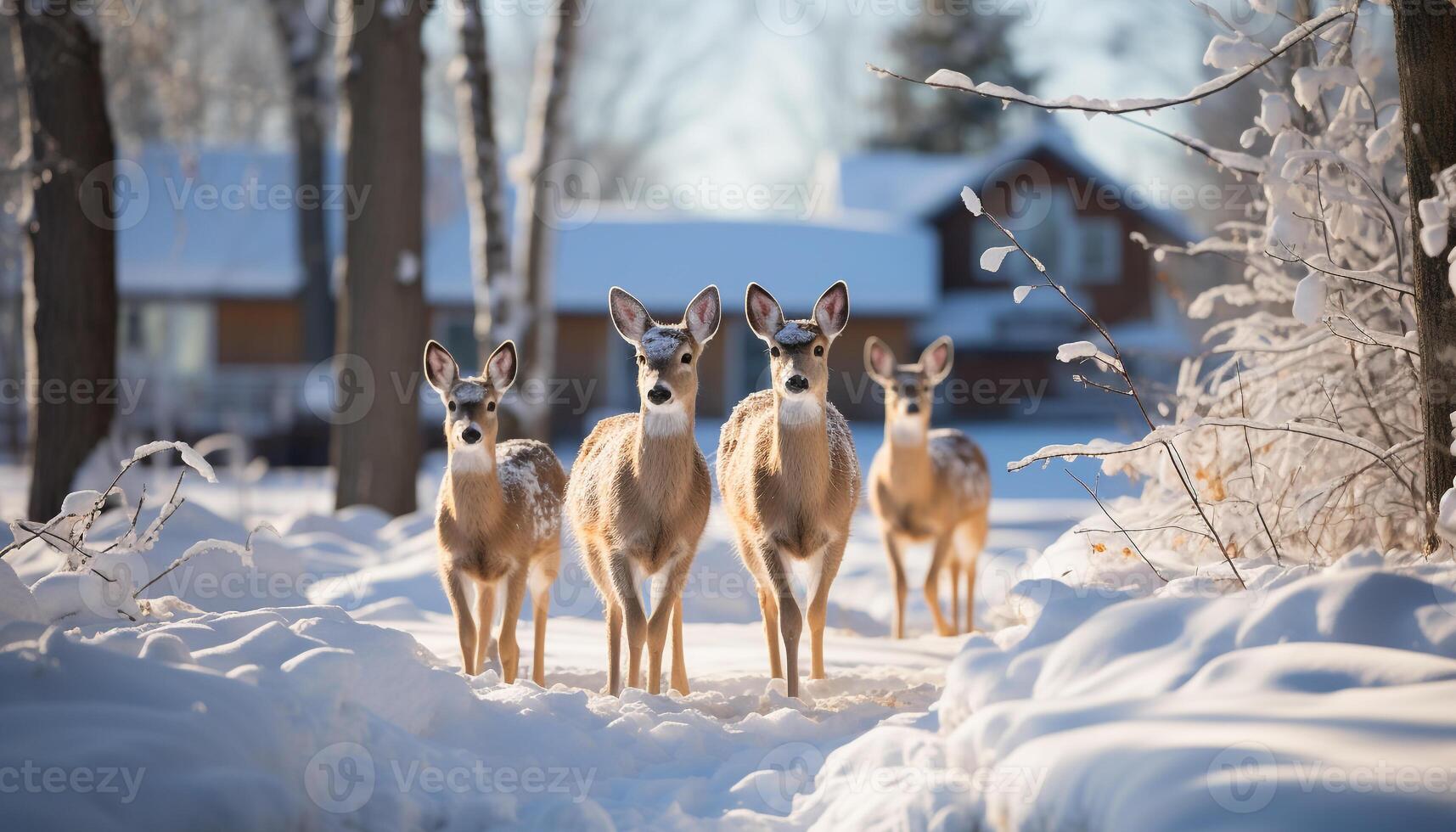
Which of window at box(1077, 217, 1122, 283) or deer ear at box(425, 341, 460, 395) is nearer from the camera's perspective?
deer ear at box(425, 341, 460, 395)

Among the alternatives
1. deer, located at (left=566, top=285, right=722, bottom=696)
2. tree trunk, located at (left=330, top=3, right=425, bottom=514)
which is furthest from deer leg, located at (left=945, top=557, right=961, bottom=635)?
tree trunk, located at (left=330, top=3, right=425, bottom=514)

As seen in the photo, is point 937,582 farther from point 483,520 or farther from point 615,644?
point 483,520

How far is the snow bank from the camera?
2.95 m

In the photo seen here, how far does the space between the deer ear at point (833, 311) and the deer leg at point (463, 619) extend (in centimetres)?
213

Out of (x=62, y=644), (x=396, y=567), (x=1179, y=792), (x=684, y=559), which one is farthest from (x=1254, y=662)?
(x=396, y=567)

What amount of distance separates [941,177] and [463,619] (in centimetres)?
2666

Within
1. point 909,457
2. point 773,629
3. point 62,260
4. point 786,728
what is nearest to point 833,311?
point 773,629

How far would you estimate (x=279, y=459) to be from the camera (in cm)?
2422

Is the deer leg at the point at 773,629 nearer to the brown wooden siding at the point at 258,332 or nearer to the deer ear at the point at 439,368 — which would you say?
the deer ear at the point at 439,368

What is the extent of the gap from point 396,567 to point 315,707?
5.54 meters

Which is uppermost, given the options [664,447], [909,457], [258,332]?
[258,332]

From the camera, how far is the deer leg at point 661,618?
5.53m

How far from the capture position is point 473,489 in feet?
19.9

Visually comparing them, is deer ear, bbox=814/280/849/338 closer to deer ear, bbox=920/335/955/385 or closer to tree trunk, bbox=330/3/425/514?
deer ear, bbox=920/335/955/385
